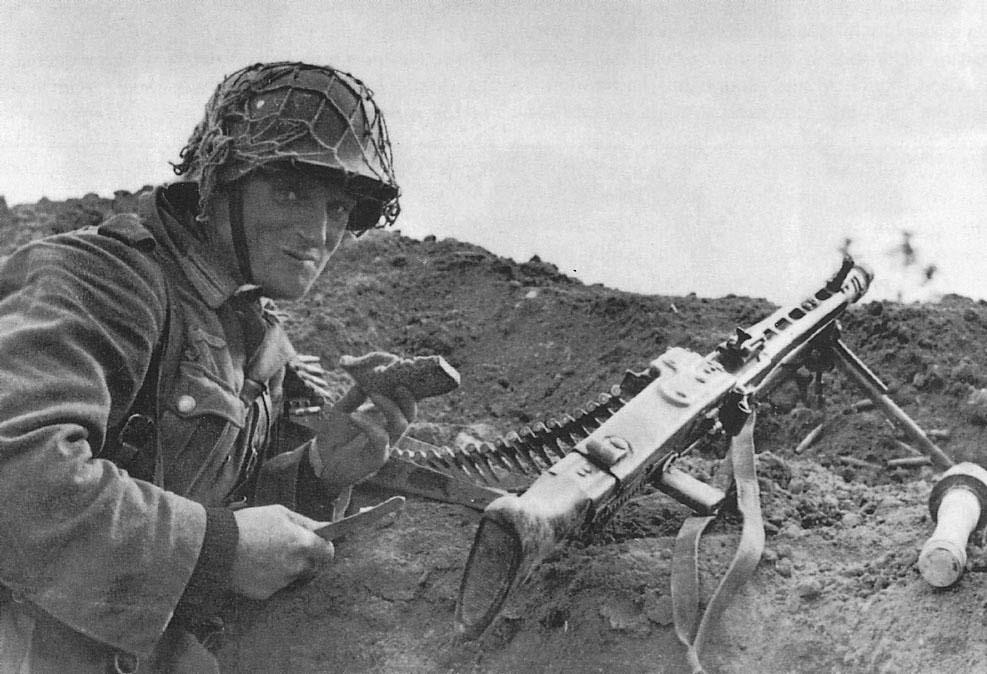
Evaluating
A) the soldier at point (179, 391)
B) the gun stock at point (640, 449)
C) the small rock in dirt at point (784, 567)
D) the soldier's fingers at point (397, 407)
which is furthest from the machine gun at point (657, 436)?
the soldier at point (179, 391)

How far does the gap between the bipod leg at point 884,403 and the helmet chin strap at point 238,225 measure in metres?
2.84

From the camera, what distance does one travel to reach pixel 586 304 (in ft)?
21.2

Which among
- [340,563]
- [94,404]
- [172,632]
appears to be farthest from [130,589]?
[340,563]

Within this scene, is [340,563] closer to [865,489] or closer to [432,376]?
[432,376]

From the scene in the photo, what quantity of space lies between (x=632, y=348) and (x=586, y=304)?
637mm

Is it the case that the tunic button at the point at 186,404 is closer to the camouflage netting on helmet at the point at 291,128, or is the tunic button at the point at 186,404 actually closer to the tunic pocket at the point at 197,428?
the tunic pocket at the point at 197,428

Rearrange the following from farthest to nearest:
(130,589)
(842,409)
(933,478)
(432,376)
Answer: (842,409) < (933,478) < (432,376) < (130,589)

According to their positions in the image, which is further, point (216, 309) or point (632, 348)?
point (632, 348)

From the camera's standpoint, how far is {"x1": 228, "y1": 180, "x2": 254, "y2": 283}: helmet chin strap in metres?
2.88

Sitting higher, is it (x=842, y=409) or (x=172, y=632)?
(x=842, y=409)

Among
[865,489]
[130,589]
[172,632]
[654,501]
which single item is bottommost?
[172,632]

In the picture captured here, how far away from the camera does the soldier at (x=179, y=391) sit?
230 cm

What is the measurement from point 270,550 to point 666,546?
148 centimetres

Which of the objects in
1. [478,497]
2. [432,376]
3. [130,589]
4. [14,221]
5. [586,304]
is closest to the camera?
[130,589]
